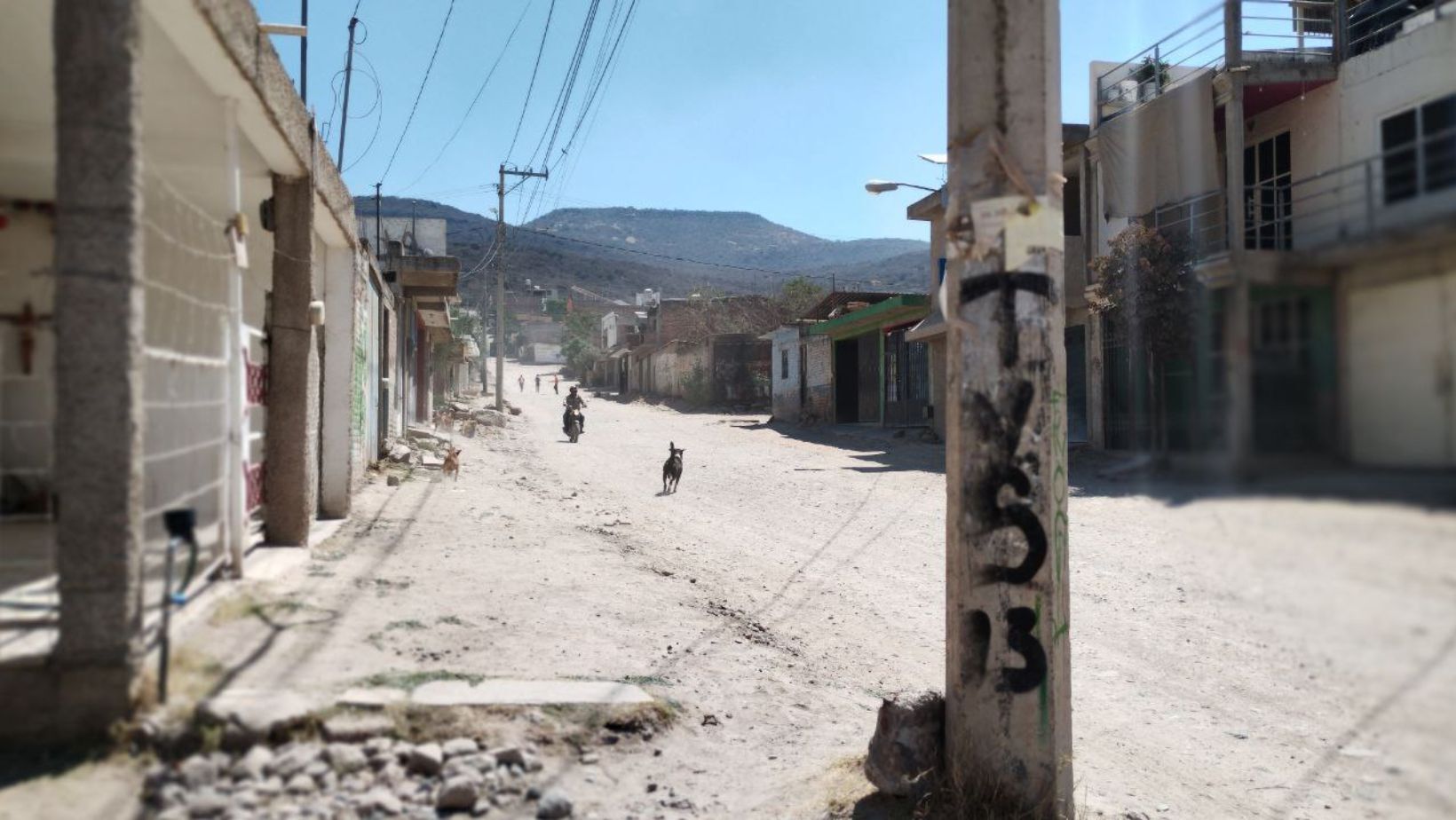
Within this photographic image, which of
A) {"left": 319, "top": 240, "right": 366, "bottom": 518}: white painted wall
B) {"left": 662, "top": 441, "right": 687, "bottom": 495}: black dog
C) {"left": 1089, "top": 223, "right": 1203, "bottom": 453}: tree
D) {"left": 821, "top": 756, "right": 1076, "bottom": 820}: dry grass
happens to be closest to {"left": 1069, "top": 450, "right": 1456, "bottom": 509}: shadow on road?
{"left": 1089, "top": 223, "right": 1203, "bottom": 453}: tree

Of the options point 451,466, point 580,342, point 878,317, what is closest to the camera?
point 451,466

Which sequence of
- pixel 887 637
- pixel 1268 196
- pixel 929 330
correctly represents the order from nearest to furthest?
pixel 1268 196 → pixel 887 637 → pixel 929 330

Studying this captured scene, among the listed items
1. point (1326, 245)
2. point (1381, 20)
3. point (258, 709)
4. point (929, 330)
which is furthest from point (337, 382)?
point (929, 330)

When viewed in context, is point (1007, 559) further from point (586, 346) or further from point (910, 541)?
point (586, 346)

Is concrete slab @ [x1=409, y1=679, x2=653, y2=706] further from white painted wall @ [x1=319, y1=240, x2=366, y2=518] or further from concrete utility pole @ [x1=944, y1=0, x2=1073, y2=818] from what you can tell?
white painted wall @ [x1=319, y1=240, x2=366, y2=518]

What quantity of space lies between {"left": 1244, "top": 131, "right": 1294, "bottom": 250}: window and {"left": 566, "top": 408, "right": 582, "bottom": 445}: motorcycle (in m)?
18.1

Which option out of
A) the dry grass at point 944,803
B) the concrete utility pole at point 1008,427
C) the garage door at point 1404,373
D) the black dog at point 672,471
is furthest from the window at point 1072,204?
the black dog at point 672,471

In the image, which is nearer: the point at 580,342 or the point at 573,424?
the point at 573,424

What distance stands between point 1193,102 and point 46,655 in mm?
3457

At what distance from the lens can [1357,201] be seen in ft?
2.88

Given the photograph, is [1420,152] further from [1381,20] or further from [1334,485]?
[1381,20]

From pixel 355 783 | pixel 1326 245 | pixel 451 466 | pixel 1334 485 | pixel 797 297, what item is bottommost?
pixel 355 783

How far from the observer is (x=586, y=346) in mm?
64812

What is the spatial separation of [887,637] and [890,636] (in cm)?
3
